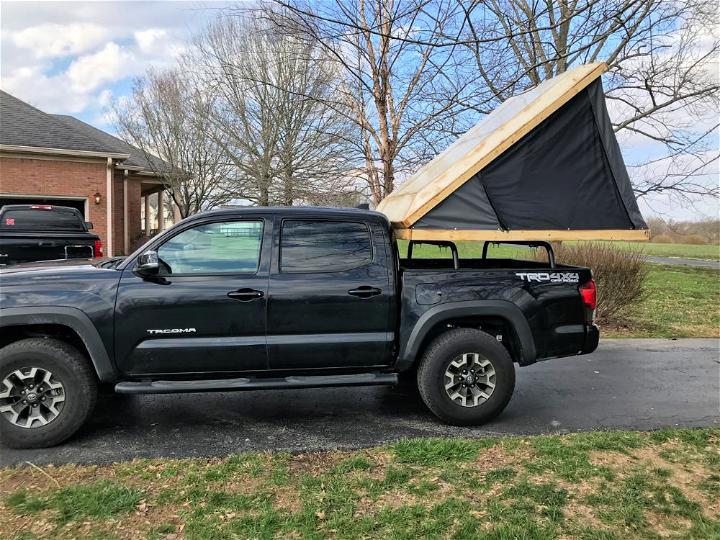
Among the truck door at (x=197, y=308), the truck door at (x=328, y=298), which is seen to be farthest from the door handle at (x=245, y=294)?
the truck door at (x=328, y=298)

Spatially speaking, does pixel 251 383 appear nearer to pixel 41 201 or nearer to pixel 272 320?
pixel 272 320

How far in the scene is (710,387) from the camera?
6.03 m

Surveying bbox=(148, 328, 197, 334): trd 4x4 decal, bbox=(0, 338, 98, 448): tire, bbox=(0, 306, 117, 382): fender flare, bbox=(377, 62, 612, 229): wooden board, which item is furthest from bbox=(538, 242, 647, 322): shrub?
bbox=(0, 338, 98, 448): tire

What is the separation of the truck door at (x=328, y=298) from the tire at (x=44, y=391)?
1475 mm

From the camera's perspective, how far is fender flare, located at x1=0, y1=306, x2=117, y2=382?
401 centimetres

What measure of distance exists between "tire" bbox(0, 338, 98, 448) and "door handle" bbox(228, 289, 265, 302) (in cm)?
125

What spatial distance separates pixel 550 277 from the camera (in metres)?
4.84

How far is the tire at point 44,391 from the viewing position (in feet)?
13.1

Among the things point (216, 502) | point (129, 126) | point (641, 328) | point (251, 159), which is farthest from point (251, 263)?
point (129, 126)

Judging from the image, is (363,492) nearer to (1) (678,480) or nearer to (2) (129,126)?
(1) (678,480)

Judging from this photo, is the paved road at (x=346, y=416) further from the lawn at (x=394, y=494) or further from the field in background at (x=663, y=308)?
the field in background at (x=663, y=308)

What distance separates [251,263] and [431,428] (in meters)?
2.09

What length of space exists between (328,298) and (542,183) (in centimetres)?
220

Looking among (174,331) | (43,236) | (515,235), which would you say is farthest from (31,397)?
(43,236)
